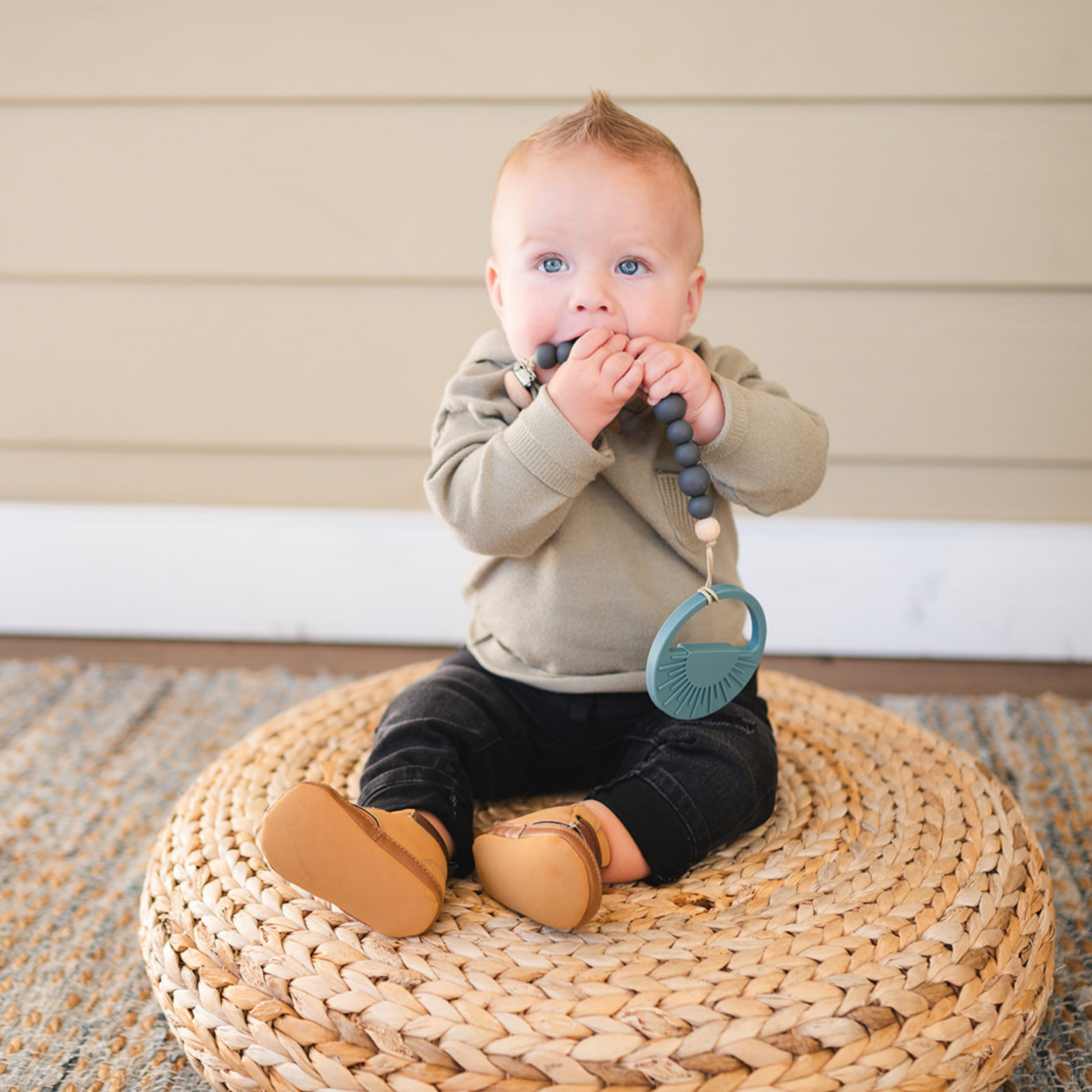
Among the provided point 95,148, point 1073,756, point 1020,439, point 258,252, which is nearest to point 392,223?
point 258,252

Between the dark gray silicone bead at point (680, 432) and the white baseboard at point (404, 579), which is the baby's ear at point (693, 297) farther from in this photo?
the white baseboard at point (404, 579)

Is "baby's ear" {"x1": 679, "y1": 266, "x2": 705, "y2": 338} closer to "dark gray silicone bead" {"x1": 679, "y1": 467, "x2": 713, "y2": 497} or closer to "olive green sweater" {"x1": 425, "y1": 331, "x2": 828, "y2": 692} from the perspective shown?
"olive green sweater" {"x1": 425, "y1": 331, "x2": 828, "y2": 692}

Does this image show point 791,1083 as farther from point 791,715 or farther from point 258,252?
point 258,252

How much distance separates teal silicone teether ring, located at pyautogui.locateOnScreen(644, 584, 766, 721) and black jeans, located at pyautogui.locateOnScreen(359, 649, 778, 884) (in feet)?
0.14

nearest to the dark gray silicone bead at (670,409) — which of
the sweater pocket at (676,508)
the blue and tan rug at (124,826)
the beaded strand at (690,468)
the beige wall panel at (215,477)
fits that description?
the beaded strand at (690,468)

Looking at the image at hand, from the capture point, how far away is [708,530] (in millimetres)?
826

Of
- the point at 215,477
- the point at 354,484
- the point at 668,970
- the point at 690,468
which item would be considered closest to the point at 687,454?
the point at 690,468

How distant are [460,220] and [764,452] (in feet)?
2.54

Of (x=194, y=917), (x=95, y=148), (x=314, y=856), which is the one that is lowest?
(x=194, y=917)

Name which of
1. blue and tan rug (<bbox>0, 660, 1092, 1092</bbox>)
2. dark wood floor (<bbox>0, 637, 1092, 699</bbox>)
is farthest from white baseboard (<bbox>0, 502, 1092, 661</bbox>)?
blue and tan rug (<bbox>0, 660, 1092, 1092</bbox>)

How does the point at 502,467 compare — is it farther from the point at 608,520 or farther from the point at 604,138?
the point at 604,138

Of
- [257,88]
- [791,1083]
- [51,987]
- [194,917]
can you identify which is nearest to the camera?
[791,1083]

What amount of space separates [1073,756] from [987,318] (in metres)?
0.60

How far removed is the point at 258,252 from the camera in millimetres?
1502
